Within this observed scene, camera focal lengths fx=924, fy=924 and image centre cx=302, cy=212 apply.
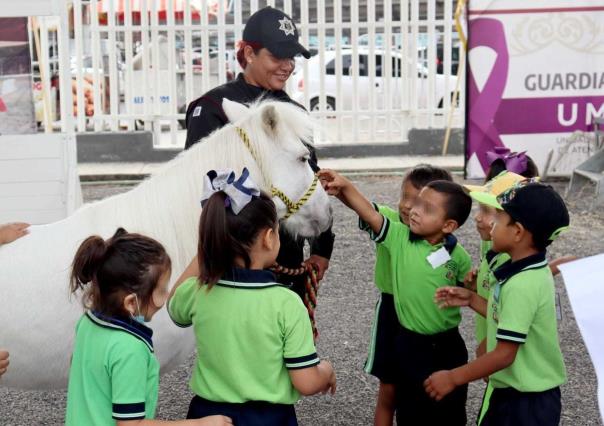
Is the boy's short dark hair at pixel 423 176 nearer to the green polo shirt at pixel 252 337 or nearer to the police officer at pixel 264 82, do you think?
the police officer at pixel 264 82

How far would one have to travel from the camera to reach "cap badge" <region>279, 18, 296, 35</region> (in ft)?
12.3

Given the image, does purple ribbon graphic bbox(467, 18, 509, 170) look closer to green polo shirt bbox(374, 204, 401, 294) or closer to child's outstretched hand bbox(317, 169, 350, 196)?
green polo shirt bbox(374, 204, 401, 294)

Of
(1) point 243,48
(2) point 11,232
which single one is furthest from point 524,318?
(2) point 11,232

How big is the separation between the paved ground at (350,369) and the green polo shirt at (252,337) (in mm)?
1805

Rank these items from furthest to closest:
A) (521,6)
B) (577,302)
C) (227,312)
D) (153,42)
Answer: (153,42) → (521,6) → (227,312) → (577,302)

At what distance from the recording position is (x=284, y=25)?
12.3 ft

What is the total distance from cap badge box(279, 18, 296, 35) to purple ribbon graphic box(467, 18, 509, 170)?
249 inches

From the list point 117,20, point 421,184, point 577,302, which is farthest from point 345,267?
point 117,20

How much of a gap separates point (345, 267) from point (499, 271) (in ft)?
13.6

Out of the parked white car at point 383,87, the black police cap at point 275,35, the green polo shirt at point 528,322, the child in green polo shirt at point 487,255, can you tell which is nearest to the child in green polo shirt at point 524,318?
the green polo shirt at point 528,322

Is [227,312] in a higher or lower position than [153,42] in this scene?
lower

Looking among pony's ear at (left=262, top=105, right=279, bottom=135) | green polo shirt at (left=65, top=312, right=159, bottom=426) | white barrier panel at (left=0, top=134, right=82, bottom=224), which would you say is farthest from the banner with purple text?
green polo shirt at (left=65, top=312, right=159, bottom=426)

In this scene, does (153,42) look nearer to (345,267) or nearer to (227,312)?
(345,267)

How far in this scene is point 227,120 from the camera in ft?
12.2
